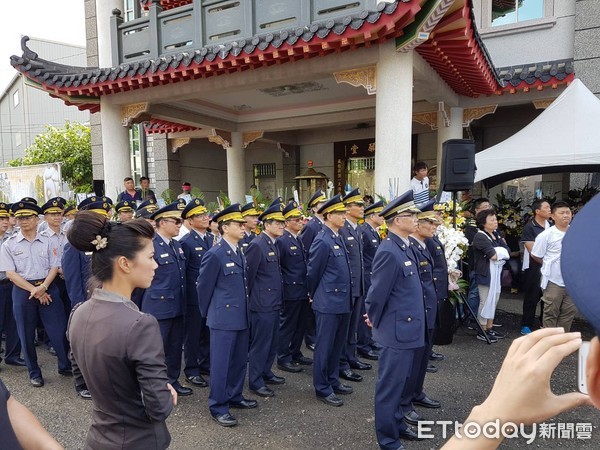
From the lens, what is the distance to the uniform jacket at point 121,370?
5.79 ft

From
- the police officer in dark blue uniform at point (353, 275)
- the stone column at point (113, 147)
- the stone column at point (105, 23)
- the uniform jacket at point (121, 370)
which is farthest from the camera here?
the stone column at point (105, 23)

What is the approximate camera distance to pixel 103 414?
1880 mm

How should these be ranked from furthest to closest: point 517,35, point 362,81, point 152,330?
point 517,35
point 362,81
point 152,330

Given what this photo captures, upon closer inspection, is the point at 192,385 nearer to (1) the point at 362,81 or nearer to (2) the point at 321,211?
(2) the point at 321,211

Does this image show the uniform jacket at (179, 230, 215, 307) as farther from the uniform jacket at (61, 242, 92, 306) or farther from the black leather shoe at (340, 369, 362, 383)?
the black leather shoe at (340, 369, 362, 383)

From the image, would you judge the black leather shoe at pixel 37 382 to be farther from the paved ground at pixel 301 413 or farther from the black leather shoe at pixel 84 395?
the black leather shoe at pixel 84 395

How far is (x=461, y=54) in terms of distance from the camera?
258 inches

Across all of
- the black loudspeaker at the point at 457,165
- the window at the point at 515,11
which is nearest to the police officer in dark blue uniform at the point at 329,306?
the black loudspeaker at the point at 457,165

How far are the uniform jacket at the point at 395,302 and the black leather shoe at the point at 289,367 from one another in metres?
1.94

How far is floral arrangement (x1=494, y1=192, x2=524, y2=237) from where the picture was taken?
8633mm

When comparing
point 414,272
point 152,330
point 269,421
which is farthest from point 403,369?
point 152,330

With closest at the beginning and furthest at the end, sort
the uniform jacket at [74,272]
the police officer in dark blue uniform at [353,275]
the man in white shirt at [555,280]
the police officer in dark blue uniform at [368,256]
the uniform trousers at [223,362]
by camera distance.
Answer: the uniform trousers at [223,362] → the uniform jacket at [74,272] → the police officer in dark blue uniform at [353,275] → the man in white shirt at [555,280] → the police officer in dark blue uniform at [368,256]

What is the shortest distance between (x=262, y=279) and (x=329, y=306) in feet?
2.63

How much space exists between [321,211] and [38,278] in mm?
Result: 3267
